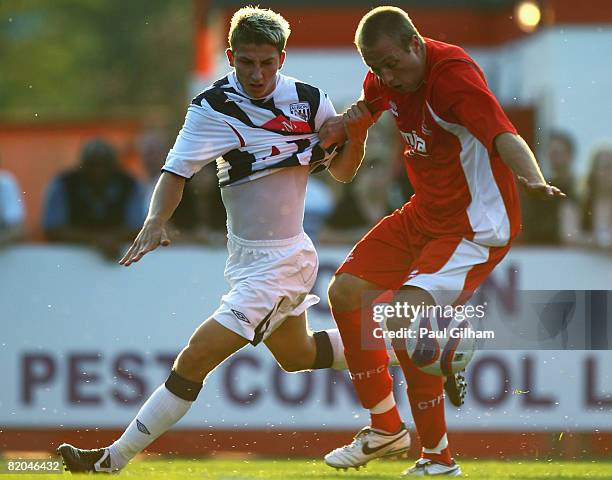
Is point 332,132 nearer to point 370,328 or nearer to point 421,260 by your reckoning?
point 421,260

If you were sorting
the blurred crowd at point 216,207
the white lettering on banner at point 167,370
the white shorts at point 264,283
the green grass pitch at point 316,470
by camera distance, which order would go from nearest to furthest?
the white shorts at point 264,283
the green grass pitch at point 316,470
the white lettering on banner at point 167,370
the blurred crowd at point 216,207

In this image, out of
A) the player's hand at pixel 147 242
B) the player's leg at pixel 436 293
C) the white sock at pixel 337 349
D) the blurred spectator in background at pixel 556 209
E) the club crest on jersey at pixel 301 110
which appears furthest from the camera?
the blurred spectator in background at pixel 556 209

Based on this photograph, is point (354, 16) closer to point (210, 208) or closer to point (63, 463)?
point (210, 208)

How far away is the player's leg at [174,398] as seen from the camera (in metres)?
7.39

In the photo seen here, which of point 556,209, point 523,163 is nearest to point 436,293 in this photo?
point 523,163

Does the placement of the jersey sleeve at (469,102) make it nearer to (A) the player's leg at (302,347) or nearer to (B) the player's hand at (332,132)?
(B) the player's hand at (332,132)

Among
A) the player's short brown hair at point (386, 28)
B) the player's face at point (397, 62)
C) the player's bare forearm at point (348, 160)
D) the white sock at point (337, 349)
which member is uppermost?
the player's short brown hair at point (386, 28)

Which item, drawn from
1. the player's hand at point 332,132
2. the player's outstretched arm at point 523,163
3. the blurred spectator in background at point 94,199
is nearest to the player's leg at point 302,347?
the player's hand at point 332,132

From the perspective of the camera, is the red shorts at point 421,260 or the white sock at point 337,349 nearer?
the red shorts at point 421,260

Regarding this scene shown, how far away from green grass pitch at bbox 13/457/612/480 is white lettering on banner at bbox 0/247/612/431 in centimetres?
93

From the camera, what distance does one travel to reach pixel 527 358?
35.2 feet

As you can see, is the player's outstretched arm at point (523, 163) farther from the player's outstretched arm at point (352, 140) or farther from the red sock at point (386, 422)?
the red sock at point (386, 422)

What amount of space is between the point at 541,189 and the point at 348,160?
133 cm

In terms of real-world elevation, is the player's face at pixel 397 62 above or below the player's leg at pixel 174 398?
above
